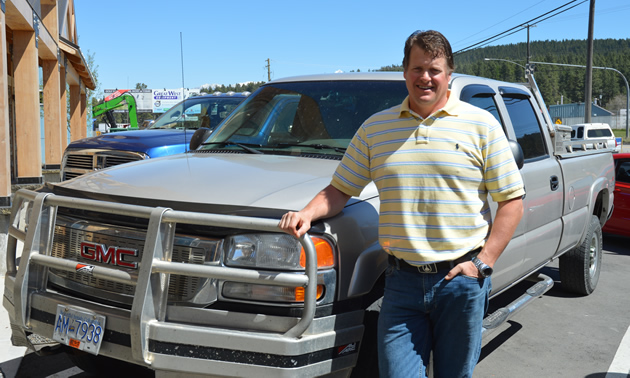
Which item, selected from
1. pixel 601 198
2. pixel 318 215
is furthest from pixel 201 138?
pixel 601 198

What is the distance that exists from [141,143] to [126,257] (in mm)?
4720

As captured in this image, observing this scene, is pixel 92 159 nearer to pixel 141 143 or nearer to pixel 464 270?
pixel 141 143

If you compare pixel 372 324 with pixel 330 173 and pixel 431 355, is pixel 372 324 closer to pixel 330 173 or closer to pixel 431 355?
pixel 431 355

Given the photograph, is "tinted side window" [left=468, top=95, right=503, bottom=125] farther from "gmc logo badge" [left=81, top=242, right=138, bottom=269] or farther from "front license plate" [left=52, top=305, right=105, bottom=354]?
"front license plate" [left=52, top=305, right=105, bottom=354]

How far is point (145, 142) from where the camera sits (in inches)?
292

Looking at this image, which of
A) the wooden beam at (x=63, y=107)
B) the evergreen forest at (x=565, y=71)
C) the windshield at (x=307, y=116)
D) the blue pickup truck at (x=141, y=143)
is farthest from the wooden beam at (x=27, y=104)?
the evergreen forest at (x=565, y=71)

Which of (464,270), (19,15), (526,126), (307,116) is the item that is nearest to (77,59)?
(19,15)

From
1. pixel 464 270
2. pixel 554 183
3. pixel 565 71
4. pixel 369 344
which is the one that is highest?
pixel 565 71

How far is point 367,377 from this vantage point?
2.99m

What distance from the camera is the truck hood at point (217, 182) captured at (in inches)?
113

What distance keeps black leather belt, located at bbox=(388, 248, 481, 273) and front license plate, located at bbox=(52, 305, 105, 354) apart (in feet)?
4.37

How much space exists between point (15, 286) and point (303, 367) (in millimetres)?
1504

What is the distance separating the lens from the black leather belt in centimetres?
267

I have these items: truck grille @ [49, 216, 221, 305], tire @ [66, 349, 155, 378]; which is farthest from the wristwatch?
tire @ [66, 349, 155, 378]
